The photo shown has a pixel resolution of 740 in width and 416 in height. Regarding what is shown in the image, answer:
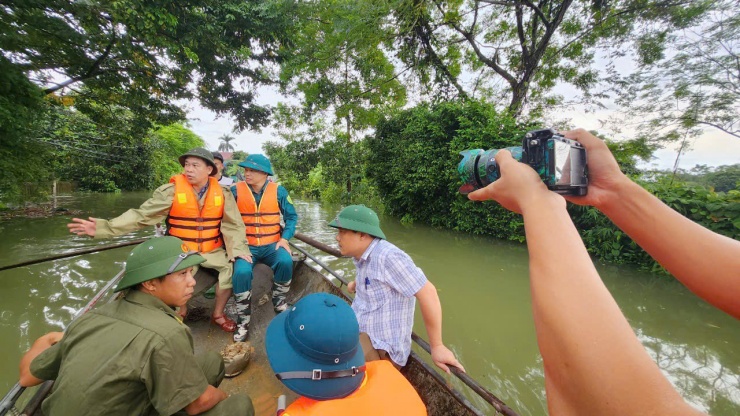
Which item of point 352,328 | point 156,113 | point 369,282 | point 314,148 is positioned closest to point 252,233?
point 369,282

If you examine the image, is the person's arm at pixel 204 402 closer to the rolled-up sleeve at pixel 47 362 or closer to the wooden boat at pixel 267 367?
the rolled-up sleeve at pixel 47 362

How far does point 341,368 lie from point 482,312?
4.38 metres

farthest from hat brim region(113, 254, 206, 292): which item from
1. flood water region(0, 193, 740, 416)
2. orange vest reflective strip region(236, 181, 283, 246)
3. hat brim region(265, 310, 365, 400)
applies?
flood water region(0, 193, 740, 416)

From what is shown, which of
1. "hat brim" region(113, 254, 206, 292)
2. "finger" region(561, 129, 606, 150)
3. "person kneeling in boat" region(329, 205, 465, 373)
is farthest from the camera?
"person kneeling in boat" region(329, 205, 465, 373)

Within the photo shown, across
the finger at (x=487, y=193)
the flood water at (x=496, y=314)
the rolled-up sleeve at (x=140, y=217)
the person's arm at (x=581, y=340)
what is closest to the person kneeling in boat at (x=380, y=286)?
the finger at (x=487, y=193)

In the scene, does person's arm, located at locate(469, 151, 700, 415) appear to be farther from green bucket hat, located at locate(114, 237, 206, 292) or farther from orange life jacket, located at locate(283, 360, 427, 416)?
green bucket hat, located at locate(114, 237, 206, 292)

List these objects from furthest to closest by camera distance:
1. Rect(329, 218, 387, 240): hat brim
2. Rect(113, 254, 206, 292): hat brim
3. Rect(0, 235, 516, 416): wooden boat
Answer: Rect(329, 218, 387, 240): hat brim → Rect(0, 235, 516, 416): wooden boat → Rect(113, 254, 206, 292): hat brim

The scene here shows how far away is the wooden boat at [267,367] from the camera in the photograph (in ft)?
5.50

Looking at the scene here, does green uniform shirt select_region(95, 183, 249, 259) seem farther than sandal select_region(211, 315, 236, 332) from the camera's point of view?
No

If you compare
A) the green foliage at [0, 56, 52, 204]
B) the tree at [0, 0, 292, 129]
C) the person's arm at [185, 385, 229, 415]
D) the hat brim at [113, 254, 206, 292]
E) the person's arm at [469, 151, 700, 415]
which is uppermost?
the tree at [0, 0, 292, 129]

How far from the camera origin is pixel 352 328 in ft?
3.91

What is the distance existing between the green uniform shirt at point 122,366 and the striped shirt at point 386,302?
1.00 meters

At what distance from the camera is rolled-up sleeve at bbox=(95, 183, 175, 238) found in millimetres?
2480

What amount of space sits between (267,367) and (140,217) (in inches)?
70.4
